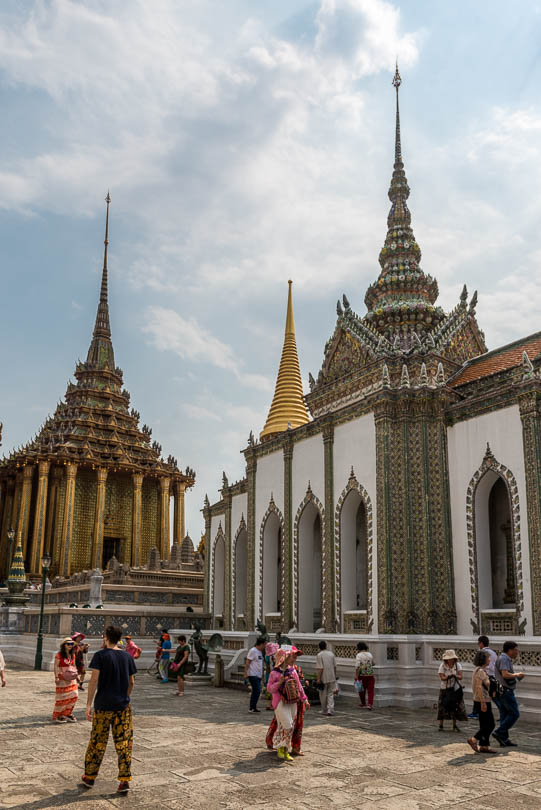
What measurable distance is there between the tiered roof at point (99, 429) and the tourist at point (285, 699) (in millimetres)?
33409

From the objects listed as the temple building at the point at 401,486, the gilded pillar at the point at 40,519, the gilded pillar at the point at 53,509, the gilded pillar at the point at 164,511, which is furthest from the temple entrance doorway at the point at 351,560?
the gilded pillar at the point at 164,511

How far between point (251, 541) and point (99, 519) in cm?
2038

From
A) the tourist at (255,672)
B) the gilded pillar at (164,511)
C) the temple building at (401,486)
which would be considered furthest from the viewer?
the gilded pillar at (164,511)

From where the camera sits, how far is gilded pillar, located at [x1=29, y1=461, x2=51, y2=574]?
39562mm

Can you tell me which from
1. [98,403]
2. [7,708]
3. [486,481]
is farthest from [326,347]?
[98,403]

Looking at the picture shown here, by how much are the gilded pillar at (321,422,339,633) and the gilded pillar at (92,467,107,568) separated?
77.2 ft

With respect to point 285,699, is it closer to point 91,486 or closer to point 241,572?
point 241,572

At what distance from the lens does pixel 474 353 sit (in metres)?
22.0

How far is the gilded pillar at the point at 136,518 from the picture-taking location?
41.8 meters

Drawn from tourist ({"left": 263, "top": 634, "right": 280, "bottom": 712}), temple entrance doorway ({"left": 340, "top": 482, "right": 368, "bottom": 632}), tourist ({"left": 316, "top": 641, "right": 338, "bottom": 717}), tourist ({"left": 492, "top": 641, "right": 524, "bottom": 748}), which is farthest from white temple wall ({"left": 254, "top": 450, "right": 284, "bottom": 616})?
tourist ({"left": 492, "top": 641, "right": 524, "bottom": 748})

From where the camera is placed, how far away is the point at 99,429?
44281 millimetres

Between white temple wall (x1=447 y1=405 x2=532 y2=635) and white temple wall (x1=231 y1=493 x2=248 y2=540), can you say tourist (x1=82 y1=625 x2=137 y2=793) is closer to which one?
white temple wall (x1=447 y1=405 x2=532 y2=635)

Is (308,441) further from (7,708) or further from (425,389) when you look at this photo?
(7,708)

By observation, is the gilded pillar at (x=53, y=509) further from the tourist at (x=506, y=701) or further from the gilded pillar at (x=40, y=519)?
the tourist at (x=506, y=701)
